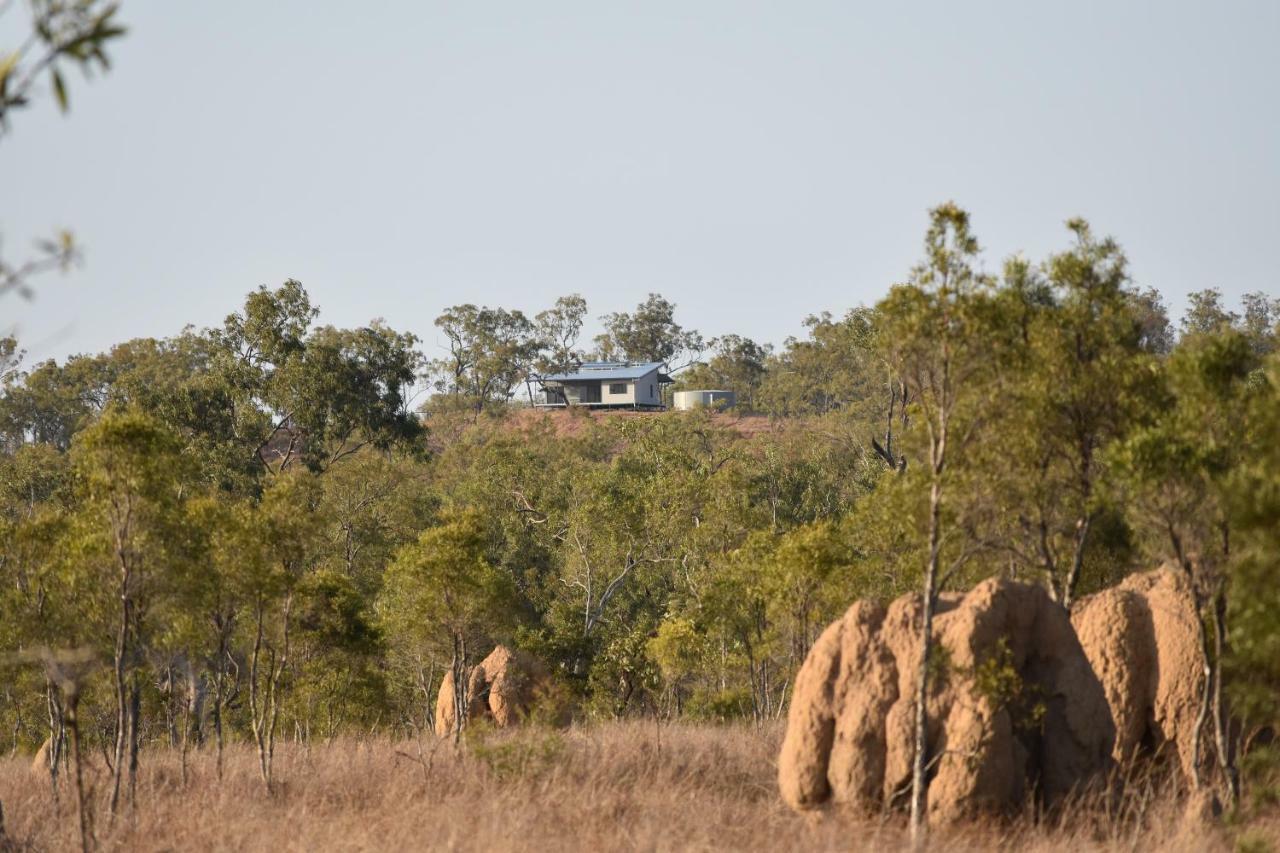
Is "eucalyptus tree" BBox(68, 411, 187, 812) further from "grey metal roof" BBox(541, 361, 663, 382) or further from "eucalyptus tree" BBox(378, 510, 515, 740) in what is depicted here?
"grey metal roof" BBox(541, 361, 663, 382)

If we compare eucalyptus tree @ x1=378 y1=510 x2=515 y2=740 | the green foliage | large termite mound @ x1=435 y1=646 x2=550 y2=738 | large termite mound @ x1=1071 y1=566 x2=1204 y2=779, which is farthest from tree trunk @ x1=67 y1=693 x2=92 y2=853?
large termite mound @ x1=435 y1=646 x2=550 y2=738

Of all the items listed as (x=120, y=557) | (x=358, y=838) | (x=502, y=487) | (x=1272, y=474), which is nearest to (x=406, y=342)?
(x=502, y=487)

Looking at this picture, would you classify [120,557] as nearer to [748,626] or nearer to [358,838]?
[358,838]

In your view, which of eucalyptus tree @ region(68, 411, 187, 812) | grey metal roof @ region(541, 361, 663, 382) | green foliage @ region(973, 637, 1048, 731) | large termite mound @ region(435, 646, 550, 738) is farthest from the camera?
grey metal roof @ region(541, 361, 663, 382)

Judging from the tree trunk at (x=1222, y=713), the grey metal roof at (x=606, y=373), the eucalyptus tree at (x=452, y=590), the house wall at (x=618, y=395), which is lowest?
the tree trunk at (x=1222, y=713)

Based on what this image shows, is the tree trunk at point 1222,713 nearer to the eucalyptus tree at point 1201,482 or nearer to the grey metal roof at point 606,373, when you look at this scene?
the eucalyptus tree at point 1201,482

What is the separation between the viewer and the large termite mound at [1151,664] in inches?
498

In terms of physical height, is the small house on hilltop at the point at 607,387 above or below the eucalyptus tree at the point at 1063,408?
above

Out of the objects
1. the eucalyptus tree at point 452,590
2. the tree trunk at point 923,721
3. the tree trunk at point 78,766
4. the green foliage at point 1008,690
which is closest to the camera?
the tree trunk at point 78,766

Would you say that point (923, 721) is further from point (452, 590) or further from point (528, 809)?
point (452, 590)

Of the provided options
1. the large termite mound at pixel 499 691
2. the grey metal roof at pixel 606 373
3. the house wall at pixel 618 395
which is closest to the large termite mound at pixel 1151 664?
the large termite mound at pixel 499 691

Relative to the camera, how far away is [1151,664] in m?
12.9

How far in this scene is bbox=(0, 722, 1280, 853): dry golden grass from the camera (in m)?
11.6

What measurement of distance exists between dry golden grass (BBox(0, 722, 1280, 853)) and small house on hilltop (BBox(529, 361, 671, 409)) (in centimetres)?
6896
